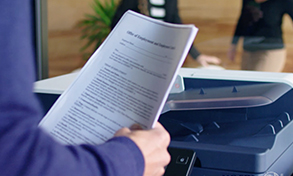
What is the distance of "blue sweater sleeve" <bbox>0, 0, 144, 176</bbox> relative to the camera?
12.2 inches

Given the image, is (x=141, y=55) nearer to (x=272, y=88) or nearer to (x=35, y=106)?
(x=35, y=106)

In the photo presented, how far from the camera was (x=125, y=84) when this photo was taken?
48 cm

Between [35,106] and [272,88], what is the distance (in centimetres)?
69

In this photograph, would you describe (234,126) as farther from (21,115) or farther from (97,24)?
(97,24)

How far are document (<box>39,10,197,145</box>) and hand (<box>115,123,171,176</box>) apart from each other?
0.02 metres

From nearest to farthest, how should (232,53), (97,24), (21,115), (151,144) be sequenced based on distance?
(21,115) < (151,144) < (232,53) < (97,24)

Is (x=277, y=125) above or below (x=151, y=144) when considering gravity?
below

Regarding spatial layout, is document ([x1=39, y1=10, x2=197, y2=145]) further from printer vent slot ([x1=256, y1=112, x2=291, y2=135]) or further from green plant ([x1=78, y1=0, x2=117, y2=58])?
green plant ([x1=78, y1=0, x2=117, y2=58])

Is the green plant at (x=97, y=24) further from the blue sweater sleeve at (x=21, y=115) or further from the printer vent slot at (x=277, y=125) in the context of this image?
the blue sweater sleeve at (x=21, y=115)

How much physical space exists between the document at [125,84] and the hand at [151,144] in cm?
2

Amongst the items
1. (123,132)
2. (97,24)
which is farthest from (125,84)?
(97,24)

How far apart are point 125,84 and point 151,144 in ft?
0.32

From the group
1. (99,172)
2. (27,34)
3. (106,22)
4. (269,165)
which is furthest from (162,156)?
(106,22)

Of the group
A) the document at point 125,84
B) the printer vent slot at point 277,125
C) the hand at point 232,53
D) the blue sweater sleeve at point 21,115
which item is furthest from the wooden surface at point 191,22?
the blue sweater sleeve at point 21,115
